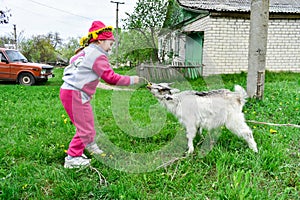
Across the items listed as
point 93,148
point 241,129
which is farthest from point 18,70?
point 241,129

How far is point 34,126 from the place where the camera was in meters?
3.95

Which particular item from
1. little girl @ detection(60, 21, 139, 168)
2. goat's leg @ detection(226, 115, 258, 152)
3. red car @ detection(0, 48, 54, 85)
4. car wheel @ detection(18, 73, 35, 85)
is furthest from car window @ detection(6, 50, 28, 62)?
goat's leg @ detection(226, 115, 258, 152)

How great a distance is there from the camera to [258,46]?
15.3 feet

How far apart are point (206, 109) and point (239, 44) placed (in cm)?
825

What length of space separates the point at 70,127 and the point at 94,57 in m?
1.73

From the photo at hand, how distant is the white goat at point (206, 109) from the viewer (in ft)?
8.98

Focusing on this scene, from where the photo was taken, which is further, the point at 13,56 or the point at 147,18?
the point at 147,18

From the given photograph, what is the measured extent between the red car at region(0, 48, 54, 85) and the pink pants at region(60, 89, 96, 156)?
9350 millimetres

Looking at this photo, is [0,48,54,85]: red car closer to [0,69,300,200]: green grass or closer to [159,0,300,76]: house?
[159,0,300,76]: house

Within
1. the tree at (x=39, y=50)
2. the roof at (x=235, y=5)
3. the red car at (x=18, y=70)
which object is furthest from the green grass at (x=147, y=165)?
the tree at (x=39, y=50)

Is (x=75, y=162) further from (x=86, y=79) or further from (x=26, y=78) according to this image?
(x=26, y=78)

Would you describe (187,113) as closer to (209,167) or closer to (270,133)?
(209,167)

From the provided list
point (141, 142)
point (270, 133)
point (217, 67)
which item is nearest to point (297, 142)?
point (270, 133)

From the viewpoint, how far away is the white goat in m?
2.74
